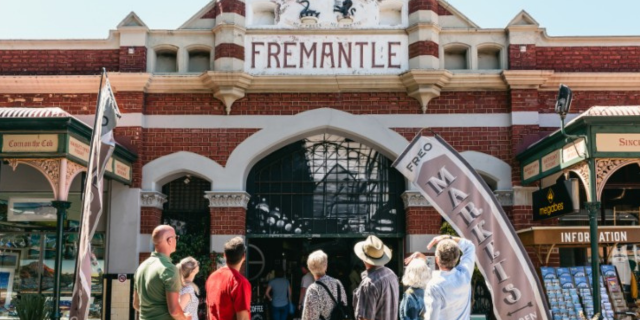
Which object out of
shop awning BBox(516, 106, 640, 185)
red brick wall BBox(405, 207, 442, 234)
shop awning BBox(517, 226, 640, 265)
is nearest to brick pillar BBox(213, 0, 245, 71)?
red brick wall BBox(405, 207, 442, 234)

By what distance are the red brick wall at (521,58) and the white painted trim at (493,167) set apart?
1829 millimetres

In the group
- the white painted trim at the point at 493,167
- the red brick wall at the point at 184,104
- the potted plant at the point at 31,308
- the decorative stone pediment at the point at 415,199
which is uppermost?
the red brick wall at the point at 184,104

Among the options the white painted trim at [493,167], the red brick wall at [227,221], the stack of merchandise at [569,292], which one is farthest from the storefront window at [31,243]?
the stack of merchandise at [569,292]

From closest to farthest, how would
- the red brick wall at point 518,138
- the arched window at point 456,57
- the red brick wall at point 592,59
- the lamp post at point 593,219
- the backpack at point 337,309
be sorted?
the backpack at point 337,309 < the lamp post at point 593,219 < the red brick wall at point 518,138 < the red brick wall at point 592,59 < the arched window at point 456,57

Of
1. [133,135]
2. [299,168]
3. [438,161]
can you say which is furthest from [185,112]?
[438,161]

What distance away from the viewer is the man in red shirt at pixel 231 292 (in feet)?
20.6

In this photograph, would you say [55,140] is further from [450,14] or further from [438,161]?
[450,14]

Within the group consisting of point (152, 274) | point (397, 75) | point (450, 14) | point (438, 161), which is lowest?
point (152, 274)

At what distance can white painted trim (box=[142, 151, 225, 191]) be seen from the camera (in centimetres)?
1418

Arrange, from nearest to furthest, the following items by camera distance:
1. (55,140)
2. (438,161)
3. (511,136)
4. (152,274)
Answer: (152,274), (438,161), (55,140), (511,136)

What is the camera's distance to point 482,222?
891cm

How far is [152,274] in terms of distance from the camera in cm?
589

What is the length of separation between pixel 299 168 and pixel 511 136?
4.14 m

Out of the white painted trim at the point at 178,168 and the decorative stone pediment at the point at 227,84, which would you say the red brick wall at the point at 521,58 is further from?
the white painted trim at the point at 178,168
